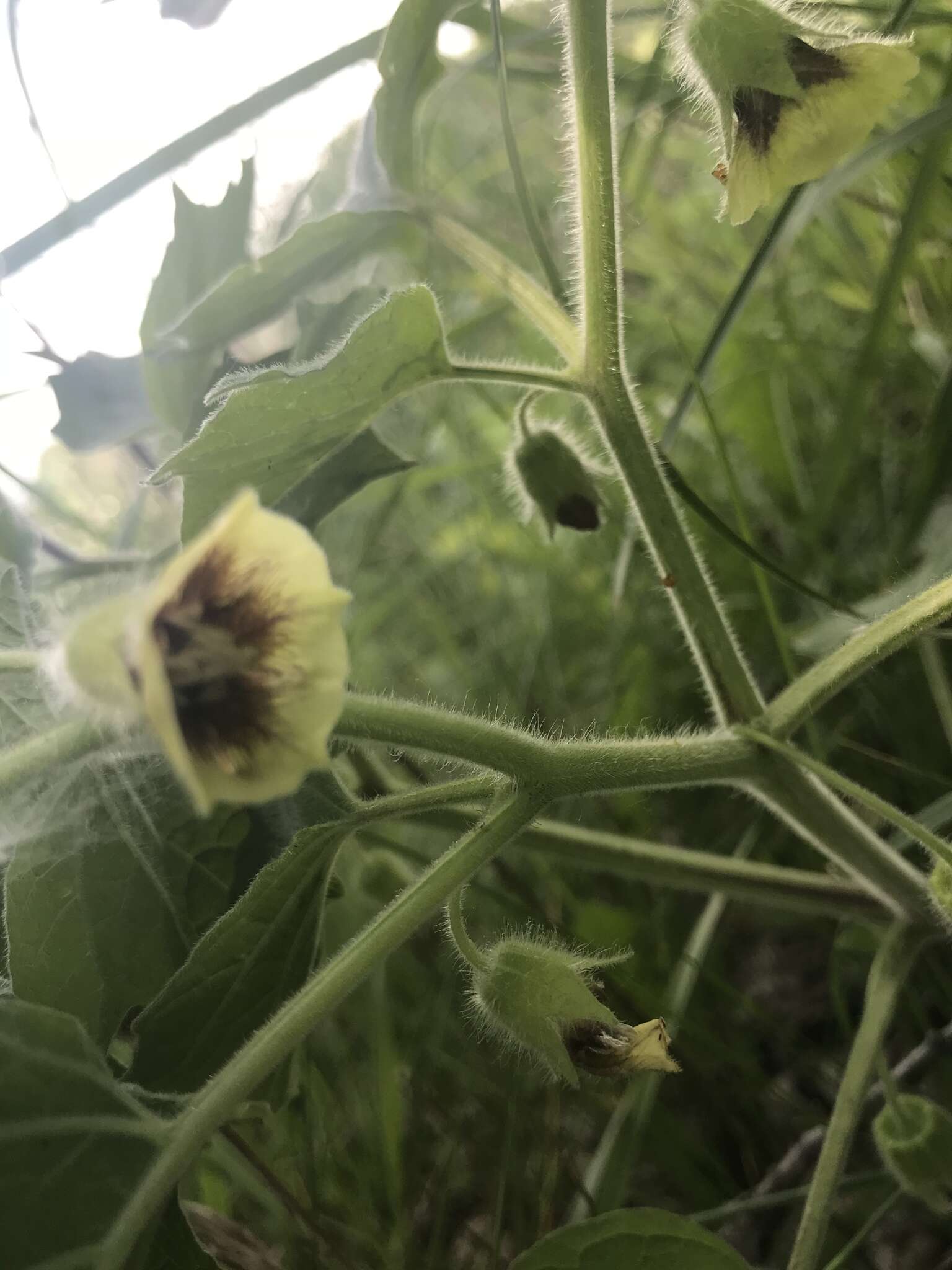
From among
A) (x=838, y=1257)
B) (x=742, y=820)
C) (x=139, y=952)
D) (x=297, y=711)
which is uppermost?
(x=297, y=711)

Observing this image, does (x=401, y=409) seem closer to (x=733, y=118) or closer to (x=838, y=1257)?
(x=733, y=118)

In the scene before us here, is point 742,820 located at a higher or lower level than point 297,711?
lower

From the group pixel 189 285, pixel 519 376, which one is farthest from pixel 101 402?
pixel 519 376

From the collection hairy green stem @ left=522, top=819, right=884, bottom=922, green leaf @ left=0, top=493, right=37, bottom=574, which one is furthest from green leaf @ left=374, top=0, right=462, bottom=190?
hairy green stem @ left=522, top=819, right=884, bottom=922

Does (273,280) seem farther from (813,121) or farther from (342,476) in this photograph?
(813,121)

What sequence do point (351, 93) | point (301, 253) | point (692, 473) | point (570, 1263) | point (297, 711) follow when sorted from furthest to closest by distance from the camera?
point (692, 473) → point (351, 93) → point (301, 253) → point (570, 1263) → point (297, 711)

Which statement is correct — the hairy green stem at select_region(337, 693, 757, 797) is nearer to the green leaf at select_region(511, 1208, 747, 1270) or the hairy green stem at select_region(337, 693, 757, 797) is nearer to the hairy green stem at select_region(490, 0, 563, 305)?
the green leaf at select_region(511, 1208, 747, 1270)

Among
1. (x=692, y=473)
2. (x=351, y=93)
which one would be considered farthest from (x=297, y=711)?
(x=692, y=473)
